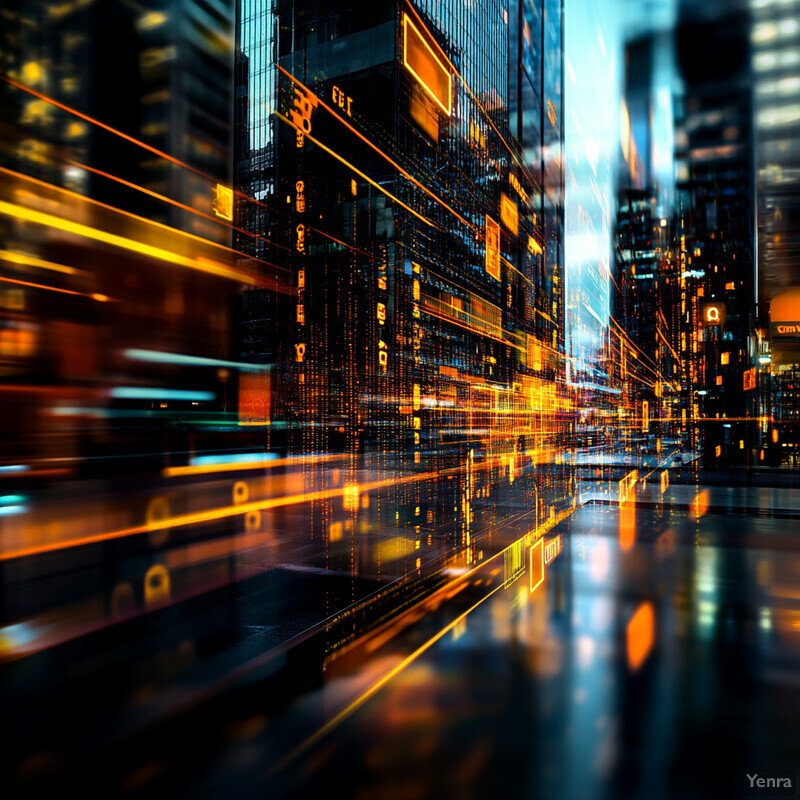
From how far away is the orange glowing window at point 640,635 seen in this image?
4.35 metres

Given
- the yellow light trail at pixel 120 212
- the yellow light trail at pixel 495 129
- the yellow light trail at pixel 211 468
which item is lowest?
the yellow light trail at pixel 211 468

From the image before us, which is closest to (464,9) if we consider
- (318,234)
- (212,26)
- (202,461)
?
(318,234)

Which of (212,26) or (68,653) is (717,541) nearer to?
(68,653)

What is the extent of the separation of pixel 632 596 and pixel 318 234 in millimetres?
41277

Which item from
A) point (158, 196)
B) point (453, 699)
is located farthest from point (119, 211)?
point (453, 699)

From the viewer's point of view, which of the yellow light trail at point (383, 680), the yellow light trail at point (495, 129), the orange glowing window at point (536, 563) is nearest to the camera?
the yellow light trail at point (383, 680)

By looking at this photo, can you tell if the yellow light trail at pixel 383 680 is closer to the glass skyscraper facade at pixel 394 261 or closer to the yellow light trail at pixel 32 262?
the glass skyscraper facade at pixel 394 261

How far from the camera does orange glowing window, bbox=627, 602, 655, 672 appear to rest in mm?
4348

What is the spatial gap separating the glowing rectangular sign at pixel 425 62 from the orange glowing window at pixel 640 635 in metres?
11.0

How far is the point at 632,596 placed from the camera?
5.96 m

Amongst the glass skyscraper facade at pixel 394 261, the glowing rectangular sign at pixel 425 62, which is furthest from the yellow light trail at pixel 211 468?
the glowing rectangular sign at pixel 425 62

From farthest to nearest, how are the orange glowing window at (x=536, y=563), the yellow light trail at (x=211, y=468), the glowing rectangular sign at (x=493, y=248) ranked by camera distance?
1. the glowing rectangular sign at (x=493, y=248)
2. the yellow light trail at (x=211, y=468)
3. the orange glowing window at (x=536, y=563)

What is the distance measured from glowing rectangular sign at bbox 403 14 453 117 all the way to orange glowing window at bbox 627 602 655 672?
11.0 meters

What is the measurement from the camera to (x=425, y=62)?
1264 centimetres
